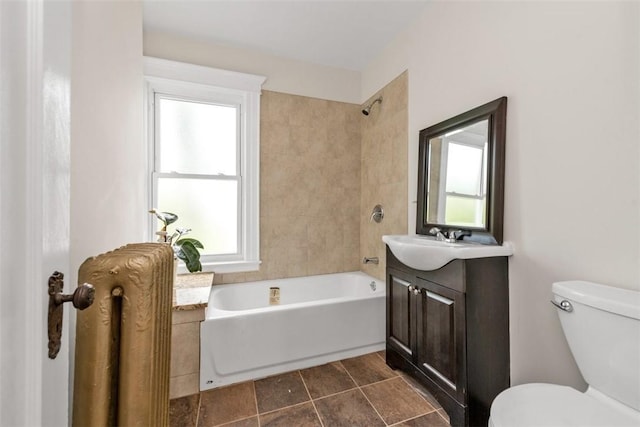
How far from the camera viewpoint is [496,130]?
150 centimetres

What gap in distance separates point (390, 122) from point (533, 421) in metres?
2.17

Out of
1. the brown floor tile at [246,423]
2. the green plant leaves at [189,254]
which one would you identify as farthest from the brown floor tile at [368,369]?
the green plant leaves at [189,254]

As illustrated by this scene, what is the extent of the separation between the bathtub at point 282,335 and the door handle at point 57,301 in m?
1.42

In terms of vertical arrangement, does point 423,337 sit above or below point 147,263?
below

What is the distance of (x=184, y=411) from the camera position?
160 centimetres

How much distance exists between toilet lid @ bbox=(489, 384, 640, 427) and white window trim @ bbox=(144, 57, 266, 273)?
6.80 feet

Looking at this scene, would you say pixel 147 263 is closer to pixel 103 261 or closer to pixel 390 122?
pixel 103 261

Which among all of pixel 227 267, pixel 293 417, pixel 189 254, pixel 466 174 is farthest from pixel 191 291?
pixel 466 174

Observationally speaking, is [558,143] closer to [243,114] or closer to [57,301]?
[57,301]

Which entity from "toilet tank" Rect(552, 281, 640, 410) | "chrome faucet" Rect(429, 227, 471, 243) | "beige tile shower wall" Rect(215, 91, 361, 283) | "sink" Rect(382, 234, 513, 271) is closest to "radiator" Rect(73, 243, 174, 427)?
"sink" Rect(382, 234, 513, 271)

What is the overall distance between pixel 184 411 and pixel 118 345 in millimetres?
1262

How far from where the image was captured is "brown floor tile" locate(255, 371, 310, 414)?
5.37 ft

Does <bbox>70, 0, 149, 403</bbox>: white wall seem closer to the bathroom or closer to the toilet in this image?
the bathroom

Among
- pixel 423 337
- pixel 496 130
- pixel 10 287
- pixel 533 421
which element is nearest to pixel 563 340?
pixel 533 421
